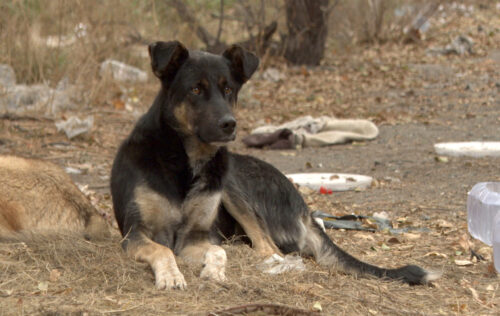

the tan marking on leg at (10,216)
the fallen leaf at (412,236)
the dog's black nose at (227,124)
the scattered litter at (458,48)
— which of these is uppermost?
the dog's black nose at (227,124)

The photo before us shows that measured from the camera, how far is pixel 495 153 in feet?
27.6

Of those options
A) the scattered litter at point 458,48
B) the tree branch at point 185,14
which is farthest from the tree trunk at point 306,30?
the scattered litter at point 458,48

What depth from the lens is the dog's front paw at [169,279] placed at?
3740 mm

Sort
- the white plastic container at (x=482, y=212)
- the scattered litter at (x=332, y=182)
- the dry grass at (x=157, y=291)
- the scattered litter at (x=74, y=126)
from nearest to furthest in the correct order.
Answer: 1. the dry grass at (x=157, y=291)
2. the white plastic container at (x=482, y=212)
3. the scattered litter at (x=332, y=182)
4. the scattered litter at (x=74, y=126)

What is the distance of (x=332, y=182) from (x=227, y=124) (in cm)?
325

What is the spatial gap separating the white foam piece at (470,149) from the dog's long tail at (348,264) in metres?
3.96

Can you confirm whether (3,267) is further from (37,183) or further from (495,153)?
(495,153)

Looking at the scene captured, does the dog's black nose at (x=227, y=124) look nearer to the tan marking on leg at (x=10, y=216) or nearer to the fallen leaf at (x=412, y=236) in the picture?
the tan marking on leg at (x=10, y=216)

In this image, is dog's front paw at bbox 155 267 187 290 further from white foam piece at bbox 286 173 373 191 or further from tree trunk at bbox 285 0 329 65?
tree trunk at bbox 285 0 329 65

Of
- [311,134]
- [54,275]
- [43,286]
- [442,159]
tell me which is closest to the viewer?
[43,286]

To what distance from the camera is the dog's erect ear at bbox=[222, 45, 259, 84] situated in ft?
15.4

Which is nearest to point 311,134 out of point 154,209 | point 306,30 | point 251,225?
point 251,225

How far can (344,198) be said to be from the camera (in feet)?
23.3

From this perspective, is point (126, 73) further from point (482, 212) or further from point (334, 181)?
point (482, 212)
